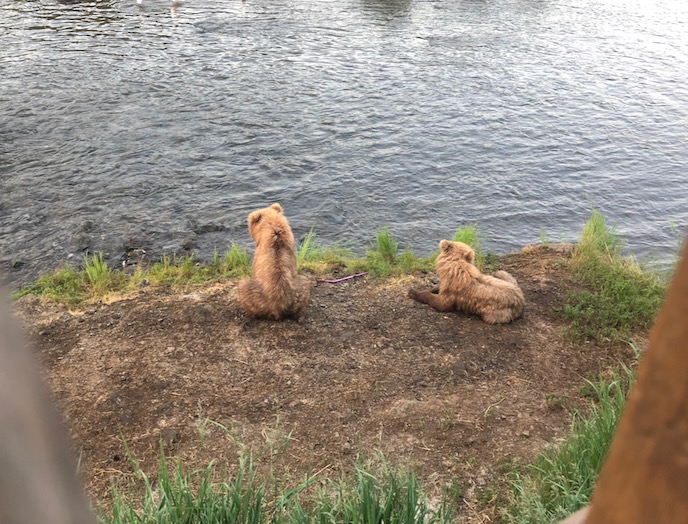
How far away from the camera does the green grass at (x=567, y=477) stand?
3.62 m

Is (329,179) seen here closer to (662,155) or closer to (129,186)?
(129,186)

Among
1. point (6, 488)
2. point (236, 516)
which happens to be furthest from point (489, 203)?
point (6, 488)

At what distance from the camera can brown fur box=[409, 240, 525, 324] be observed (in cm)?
664

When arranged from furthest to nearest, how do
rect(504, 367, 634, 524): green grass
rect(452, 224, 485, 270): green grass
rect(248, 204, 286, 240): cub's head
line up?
rect(452, 224, 485, 270): green grass < rect(248, 204, 286, 240): cub's head < rect(504, 367, 634, 524): green grass

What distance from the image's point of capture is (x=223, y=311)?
6.82 m

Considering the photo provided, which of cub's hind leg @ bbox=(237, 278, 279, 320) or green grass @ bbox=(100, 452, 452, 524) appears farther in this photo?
cub's hind leg @ bbox=(237, 278, 279, 320)

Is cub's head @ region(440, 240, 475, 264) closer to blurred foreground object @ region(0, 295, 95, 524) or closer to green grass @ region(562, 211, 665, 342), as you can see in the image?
green grass @ region(562, 211, 665, 342)

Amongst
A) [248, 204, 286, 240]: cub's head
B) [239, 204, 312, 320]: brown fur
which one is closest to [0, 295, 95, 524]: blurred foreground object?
[239, 204, 312, 320]: brown fur

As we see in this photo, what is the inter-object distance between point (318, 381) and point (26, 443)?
499 cm

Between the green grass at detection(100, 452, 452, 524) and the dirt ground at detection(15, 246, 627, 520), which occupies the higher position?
the green grass at detection(100, 452, 452, 524)

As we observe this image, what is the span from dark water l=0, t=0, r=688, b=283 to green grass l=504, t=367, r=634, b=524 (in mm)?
5741

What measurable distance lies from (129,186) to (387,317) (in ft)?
18.3

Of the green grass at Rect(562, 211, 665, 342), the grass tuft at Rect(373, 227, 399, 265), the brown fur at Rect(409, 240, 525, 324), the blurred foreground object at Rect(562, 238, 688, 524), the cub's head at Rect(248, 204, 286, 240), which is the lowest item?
the grass tuft at Rect(373, 227, 399, 265)

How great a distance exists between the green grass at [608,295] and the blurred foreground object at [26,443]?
622cm
